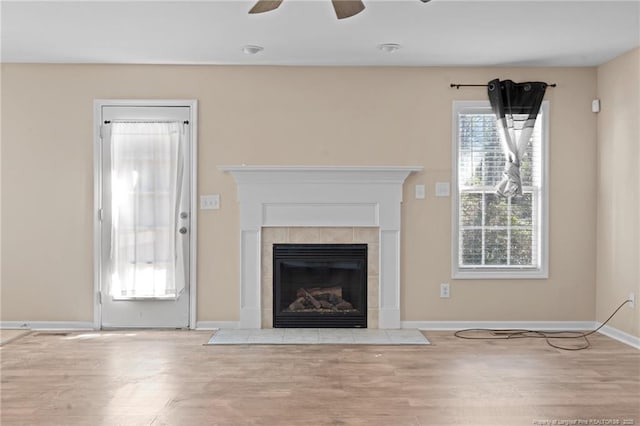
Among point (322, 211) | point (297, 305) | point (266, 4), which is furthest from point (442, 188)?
point (266, 4)

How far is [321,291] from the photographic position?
548 centimetres

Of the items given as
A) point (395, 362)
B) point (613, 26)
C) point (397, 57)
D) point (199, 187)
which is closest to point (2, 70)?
point (199, 187)

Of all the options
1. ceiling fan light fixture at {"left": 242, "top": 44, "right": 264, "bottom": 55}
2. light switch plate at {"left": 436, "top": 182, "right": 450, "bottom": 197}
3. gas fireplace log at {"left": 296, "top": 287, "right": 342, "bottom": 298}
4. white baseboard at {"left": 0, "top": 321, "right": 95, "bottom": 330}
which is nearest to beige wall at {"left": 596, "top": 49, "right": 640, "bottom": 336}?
light switch plate at {"left": 436, "top": 182, "right": 450, "bottom": 197}

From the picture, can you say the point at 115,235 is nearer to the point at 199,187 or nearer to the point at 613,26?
the point at 199,187

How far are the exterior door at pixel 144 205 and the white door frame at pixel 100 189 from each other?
1.4 inches

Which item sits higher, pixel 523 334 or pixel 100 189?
pixel 100 189

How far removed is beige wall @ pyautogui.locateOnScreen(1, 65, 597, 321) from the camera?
5383 millimetres

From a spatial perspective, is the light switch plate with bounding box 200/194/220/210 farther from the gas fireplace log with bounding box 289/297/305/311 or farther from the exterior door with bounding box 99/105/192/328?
the gas fireplace log with bounding box 289/297/305/311

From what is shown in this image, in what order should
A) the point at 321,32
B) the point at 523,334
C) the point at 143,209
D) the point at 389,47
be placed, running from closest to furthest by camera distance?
1. the point at 321,32
2. the point at 389,47
3. the point at 523,334
4. the point at 143,209

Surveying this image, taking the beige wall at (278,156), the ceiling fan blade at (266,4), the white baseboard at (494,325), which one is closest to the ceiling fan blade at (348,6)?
the ceiling fan blade at (266,4)

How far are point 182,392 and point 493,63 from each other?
3.76 meters

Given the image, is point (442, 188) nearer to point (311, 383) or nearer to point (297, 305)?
point (297, 305)

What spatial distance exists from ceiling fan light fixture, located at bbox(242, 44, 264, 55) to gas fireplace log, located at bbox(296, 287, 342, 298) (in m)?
2.12

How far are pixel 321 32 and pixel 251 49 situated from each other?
707 millimetres
